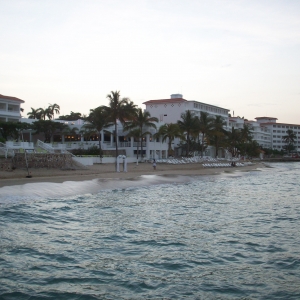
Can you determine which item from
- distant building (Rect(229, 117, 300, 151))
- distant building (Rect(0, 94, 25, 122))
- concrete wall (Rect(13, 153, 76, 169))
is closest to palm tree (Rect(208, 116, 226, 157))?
distant building (Rect(0, 94, 25, 122))

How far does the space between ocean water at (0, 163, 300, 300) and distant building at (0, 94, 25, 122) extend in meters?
40.3

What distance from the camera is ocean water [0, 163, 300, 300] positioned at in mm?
8188

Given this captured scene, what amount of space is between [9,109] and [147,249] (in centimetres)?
5470

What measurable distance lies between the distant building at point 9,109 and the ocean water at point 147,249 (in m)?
40.3

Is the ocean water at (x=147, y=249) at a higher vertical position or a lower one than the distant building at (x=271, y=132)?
lower

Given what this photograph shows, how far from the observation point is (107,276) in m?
8.90

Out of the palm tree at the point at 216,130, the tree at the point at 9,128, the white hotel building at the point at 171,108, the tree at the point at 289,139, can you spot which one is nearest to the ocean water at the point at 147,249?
the tree at the point at 9,128

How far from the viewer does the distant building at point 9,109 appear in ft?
188

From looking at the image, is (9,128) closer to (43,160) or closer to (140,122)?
(43,160)

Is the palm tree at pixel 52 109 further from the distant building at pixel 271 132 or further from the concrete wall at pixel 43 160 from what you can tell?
the distant building at pixel 271 132

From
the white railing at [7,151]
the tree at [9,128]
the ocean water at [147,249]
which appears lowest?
the ocean water at [147,249]

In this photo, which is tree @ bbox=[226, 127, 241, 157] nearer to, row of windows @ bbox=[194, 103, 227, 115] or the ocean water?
row of windows @ bbox=[194, 103, 227, 115]

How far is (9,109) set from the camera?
198ft

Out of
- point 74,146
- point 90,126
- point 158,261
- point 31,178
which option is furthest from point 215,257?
point 74,146
